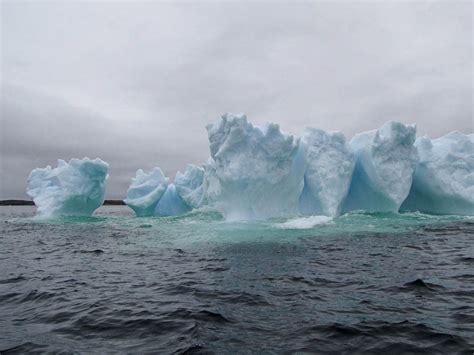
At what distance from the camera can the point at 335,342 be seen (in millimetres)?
3967

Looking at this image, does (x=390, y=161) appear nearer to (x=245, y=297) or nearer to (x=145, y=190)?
(x=245, y=297)

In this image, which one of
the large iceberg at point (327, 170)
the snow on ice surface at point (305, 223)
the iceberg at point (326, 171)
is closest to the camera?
the snow on ice surface at point (305, 223)

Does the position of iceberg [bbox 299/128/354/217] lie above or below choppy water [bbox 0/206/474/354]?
Result: above

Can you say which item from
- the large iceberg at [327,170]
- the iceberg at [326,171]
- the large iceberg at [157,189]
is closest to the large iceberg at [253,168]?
the large iceberg at [327,170]

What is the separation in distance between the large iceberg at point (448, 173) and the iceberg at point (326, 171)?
4.37m

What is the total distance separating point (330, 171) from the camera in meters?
17.9

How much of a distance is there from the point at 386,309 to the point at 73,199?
75.9 feet

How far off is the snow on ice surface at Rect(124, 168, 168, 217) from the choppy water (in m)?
14.9

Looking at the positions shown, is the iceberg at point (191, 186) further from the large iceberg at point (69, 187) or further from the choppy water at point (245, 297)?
the choppy water at point (245, 297)

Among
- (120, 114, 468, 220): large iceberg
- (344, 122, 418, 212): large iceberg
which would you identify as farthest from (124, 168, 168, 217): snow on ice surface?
(344, 122, 418, 212): large iceberg

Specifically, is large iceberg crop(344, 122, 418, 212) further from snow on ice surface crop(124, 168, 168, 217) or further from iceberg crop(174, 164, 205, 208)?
snow on ice surface crop(124, 168, 168, 217)

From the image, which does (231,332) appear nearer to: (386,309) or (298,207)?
(386,309)

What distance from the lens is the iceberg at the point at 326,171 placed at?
17812mm

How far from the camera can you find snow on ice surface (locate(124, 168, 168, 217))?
25.8 meters
